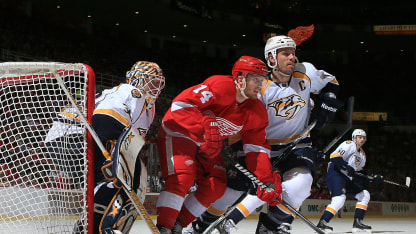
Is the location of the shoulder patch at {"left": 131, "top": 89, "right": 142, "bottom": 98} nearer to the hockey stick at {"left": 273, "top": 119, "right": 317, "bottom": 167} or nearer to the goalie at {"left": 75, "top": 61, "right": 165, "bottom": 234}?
the goalie at {"left": 75, "top": 61, "right": 165, "bottom": 234}

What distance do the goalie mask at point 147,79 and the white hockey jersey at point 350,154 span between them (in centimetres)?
485

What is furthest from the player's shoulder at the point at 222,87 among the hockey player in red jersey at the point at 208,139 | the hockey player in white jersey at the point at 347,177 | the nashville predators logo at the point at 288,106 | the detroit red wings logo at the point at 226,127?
the hockey player in white jersey at the point at 347,177

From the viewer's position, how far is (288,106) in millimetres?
3604

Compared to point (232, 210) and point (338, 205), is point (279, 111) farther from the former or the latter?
point (338, 205)

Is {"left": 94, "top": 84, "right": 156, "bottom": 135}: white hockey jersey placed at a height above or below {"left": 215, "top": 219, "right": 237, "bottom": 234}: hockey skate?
above

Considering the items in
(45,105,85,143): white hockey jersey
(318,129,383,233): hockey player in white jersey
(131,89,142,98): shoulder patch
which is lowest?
(318,129,383,233): hockey player in white jersey

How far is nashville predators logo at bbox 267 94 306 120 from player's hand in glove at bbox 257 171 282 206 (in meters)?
0.47

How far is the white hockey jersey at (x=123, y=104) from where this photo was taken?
8.67ft

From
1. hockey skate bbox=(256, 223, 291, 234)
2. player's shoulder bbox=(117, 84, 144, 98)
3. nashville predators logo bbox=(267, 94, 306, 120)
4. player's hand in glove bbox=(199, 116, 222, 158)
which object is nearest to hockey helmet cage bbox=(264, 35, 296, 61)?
nashville predators logo bbox=(267, 94, 306, 120)

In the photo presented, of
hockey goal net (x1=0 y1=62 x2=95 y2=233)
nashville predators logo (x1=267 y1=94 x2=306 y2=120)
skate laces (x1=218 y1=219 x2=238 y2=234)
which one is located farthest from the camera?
nashville predators logo (x1=267 y1=94 x2=306 y2=120)

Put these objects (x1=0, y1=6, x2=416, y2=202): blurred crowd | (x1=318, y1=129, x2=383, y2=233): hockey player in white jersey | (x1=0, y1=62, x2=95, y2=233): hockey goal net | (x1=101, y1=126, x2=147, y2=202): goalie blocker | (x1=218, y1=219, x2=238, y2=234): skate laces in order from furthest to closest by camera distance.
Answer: (x1=0, y1=6, x2=416, y2=202): blurred crowd, (x1=318, y1=129, x2=383, y2=233): hockey player in white jersey, (x1=218, y1=219, x2=238, y2=234): skate laces, (x1=0, y1=62, x2=95, y2=233): hockey goal net, (x1=101, y1=126, x2=147, y2=202): goalie blocker

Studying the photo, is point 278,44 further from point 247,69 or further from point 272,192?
point 272,192

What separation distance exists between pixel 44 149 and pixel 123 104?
45 cm

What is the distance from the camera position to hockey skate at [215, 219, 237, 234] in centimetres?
342
